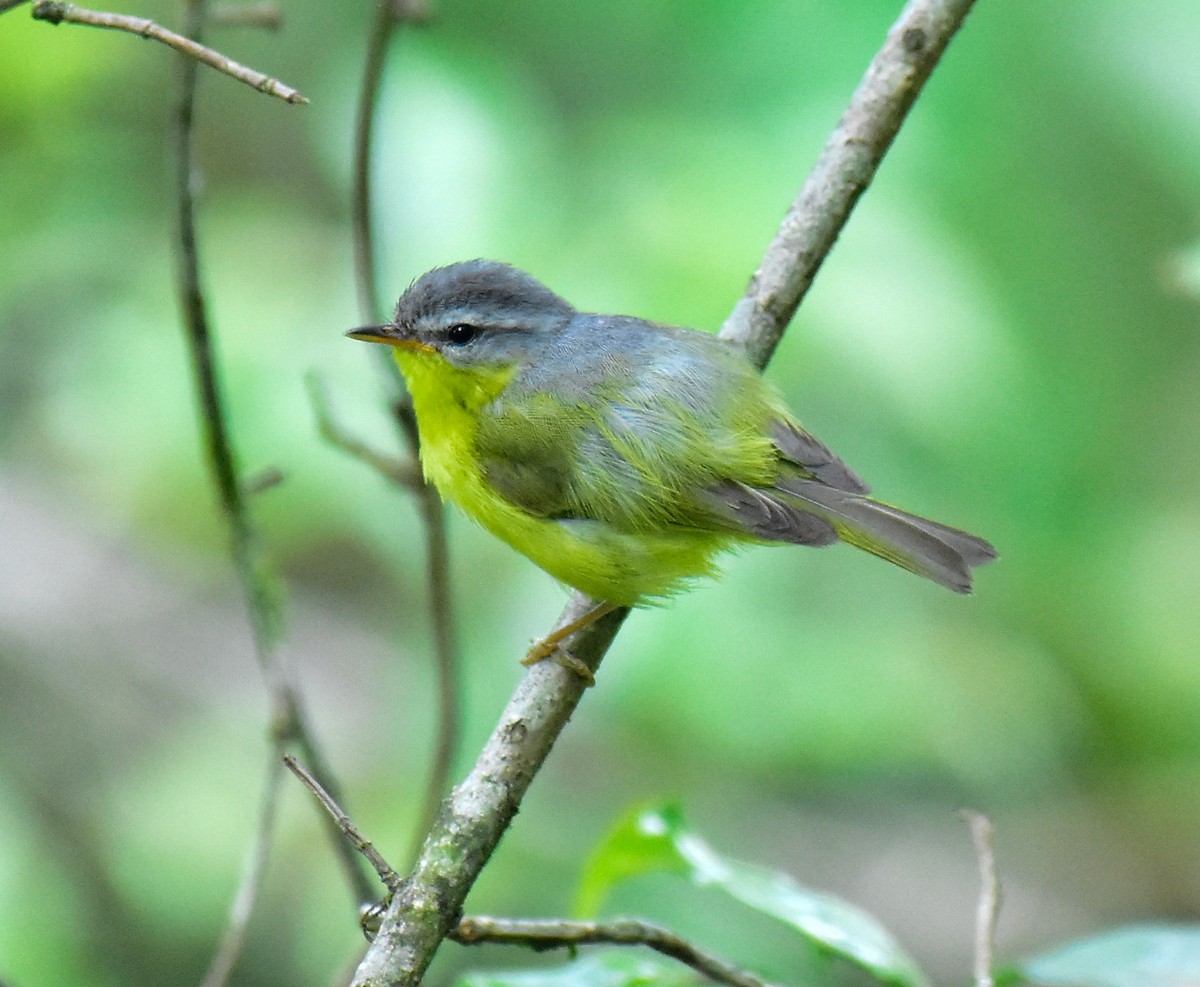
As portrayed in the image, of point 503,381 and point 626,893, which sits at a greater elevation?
point 503,381

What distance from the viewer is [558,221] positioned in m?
3.54

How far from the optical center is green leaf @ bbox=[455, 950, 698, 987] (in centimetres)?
211

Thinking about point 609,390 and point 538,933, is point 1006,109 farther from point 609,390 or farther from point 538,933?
point 538,933

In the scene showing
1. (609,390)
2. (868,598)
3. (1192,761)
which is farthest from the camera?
(1192,761)

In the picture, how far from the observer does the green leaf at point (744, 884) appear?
218cm

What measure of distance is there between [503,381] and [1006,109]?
1.89 meters

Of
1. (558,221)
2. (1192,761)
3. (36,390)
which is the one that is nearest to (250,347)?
(558,221)

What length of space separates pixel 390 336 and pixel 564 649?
98 centimetres

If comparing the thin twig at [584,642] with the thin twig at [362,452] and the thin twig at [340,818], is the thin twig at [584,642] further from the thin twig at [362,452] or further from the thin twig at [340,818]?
the thin twig at [362,452]

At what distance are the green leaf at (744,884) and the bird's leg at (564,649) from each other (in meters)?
0.39

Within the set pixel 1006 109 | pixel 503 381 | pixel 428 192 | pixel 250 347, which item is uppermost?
pixel 1006 109

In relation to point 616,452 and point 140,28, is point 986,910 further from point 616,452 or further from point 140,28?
point 140,28

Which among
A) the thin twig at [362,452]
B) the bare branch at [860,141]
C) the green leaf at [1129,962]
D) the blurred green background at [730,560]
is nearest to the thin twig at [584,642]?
the bare branch at [860,141]

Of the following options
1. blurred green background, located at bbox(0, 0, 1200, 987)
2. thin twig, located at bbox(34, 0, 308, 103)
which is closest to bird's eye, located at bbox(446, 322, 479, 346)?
blurred green background, located at bbox(0, 0, 1200, 987)
